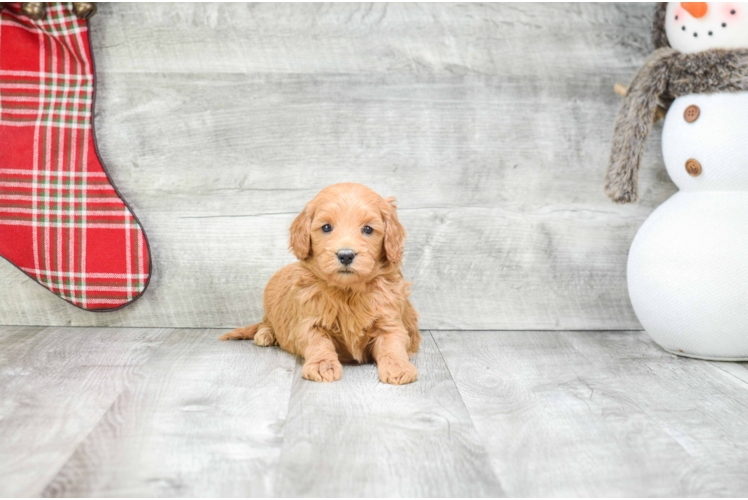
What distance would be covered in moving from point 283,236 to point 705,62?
1410 mm

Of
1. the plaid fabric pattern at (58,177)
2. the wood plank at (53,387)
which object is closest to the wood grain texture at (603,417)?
the wood plank at (53,387)

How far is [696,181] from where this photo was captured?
1875 millimetres

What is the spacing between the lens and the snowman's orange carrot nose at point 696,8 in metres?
1.82

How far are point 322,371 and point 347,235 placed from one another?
0.35 meters

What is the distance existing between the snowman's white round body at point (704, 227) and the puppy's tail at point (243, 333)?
121 cm

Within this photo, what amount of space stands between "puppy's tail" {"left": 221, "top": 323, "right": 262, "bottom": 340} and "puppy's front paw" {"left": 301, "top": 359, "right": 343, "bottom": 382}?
472 mm

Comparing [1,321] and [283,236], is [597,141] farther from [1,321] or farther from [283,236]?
[1,321]

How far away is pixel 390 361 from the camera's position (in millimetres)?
1630

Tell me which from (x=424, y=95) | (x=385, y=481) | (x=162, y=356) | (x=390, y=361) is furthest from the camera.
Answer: (x=424, y=95)

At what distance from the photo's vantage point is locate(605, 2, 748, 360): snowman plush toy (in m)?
1.77

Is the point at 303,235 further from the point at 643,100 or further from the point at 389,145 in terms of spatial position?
the point at 643,100

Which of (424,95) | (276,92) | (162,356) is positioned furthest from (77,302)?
(424,95)

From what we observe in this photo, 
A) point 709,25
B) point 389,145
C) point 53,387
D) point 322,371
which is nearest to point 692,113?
point 709,25

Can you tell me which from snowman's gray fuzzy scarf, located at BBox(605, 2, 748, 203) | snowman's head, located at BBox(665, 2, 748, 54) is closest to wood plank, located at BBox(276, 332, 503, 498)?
snowman's gray fuzzy scarf, located at BBox(605, 2, 748, 203)
